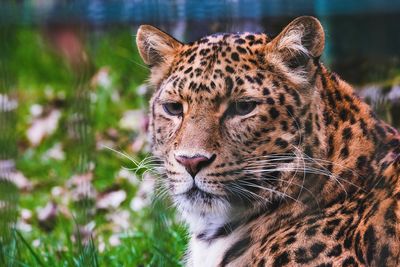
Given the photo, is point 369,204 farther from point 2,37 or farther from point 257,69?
point 2,37

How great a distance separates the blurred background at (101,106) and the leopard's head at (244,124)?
196 mm

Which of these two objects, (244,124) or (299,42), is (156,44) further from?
(299,42)

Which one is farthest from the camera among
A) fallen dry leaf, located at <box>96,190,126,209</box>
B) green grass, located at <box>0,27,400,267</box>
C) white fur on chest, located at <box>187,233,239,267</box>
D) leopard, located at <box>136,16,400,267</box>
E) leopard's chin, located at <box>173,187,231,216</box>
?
fallen dry leaf, located at <box>96,190,126,209</box>

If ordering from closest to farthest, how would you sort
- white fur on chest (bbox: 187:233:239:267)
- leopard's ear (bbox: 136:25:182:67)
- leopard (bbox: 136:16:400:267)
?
leopard (bbox: 136:16:400:267)
white fur on chest (bbox: 187:233:239:267)
leopard's ear (bbox: 136:25:182:67)

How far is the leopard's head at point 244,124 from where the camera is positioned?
13.3 ft

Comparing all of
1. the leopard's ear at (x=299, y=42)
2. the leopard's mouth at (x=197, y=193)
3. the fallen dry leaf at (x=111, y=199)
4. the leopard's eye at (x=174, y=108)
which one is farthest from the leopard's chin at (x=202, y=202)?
the fallen dry leaf at (x=111, y=199)

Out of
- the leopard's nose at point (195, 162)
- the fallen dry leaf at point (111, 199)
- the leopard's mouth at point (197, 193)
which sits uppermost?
the leopard's nose at point (195, 162)

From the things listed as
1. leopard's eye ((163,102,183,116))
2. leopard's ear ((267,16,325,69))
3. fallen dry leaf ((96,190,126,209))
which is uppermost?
leopard's ear ((267,16,325,69))

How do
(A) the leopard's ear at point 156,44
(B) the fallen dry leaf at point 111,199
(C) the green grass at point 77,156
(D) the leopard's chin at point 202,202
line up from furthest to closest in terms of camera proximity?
(B) the fallen dry leaf at point 111,199
(A) the leopard's ear at point 156,44
(D) the leopard's chin at point 202,202
(C) the green grass at point 77,156

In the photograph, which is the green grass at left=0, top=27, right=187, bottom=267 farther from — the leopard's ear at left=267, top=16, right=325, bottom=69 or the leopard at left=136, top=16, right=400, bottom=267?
the leopard's ear at left=267, top=16, right=325, bottom=69

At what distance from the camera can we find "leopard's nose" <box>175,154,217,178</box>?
4.03m

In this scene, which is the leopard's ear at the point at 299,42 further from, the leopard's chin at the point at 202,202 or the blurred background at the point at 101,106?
the leopard's chin at the point at 202,202

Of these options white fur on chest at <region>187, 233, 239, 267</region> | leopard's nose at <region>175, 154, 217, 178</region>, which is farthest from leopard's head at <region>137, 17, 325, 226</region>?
white fur on chest at <region>187, 233, 239, 267</region>

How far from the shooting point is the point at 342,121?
164 inches
